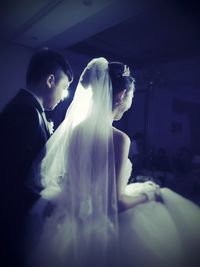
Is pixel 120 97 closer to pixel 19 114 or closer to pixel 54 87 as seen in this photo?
pixel 54 87

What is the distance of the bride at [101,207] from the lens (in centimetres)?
148

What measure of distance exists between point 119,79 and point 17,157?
77 centimetres

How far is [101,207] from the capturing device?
1.57 meters

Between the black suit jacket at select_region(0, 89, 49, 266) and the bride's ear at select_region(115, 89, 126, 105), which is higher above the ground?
the bride's ear at select_region(115, 89, 126, 105)

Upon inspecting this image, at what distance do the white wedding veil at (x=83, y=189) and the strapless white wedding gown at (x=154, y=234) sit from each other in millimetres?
11

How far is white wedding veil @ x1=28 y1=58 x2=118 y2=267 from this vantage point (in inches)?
58.5

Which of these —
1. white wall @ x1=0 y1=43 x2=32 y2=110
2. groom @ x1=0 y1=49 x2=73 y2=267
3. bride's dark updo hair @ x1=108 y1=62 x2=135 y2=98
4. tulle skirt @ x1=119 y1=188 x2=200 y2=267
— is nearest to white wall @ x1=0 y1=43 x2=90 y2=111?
white wall @ x1=0 y1=43 x2=32 y2=110

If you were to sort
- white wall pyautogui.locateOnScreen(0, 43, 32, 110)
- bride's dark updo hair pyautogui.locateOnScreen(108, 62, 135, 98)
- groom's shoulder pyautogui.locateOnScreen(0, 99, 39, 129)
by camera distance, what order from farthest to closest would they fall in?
1. white wall pyautogui.locateOnScreen(0, 43, 32, 110)
2. bride's dark updo hair pyautogui.locateOnScreen(108, 62, 135, 98)
3. groom's shoulder pyautogui.locateOnScreen(0, 99, 39, 129)

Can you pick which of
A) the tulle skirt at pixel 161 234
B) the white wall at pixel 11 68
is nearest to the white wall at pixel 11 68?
the white wall at pixel 11 68

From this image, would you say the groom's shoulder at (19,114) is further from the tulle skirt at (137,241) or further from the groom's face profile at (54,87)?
the tulle skirt at (137,241)

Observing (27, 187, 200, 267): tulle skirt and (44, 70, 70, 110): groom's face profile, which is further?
(44, 70, 70, 110): groom's face profile

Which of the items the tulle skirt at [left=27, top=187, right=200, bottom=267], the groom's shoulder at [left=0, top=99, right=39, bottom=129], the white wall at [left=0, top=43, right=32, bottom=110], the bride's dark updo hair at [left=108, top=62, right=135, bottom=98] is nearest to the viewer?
the tulle skirt at [left=27, top=187, right=200, bottom=267]

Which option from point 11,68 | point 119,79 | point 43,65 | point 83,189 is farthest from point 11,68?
point 83,189

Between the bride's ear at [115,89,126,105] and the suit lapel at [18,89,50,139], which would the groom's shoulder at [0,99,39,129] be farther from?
the bride's ear at [115,89,126,105]
